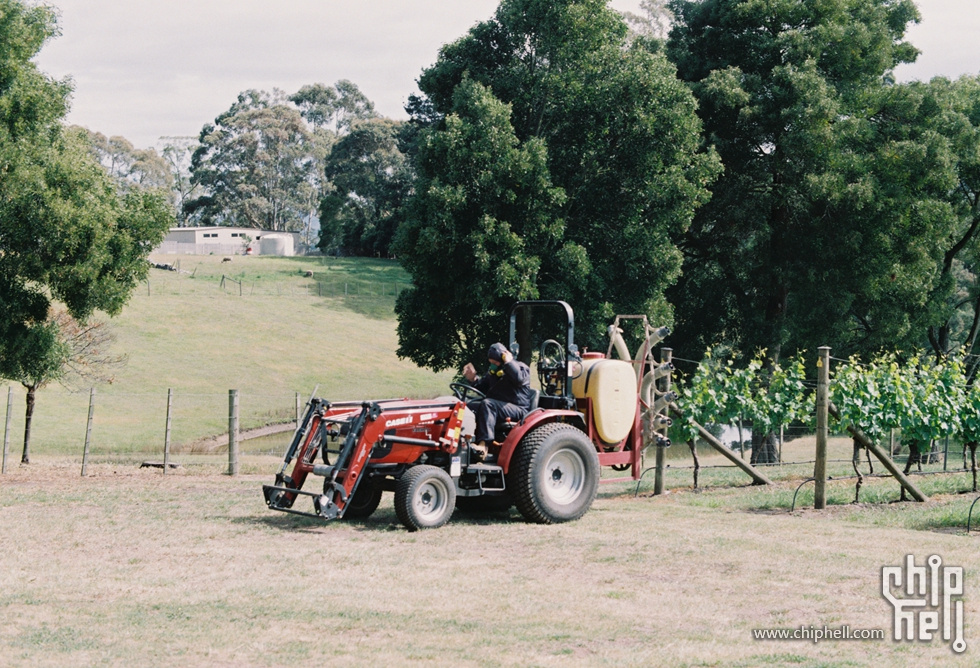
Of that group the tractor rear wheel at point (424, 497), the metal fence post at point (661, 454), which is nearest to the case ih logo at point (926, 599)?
the tractor rear wheel at point (424, 497)

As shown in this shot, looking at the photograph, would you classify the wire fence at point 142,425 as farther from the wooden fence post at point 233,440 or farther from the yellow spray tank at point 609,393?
the yellow spray tank at point 609,393

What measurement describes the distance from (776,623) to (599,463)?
544 cm

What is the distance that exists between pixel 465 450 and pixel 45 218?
9.98m

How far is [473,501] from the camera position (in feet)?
44.3

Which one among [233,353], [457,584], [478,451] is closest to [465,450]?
[478,451]

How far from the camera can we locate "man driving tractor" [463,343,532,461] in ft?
40.8

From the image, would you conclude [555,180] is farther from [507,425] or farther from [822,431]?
[507,425]

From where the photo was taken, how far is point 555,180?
26359 mm

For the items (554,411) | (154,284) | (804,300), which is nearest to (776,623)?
(554,411)

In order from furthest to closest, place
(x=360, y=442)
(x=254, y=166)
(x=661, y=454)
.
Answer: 1. (x=254, y=166)
2. (x=661, y=454)
3. (x=360, y=442)

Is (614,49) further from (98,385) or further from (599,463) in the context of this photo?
(98,385)

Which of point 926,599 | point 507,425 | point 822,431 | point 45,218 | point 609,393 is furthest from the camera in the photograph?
point 45,218

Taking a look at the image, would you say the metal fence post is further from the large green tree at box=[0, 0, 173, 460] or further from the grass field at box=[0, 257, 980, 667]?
the large green tree at box=[0, 0, 173, 460]

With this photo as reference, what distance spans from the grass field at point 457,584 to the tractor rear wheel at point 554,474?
0.86ft
